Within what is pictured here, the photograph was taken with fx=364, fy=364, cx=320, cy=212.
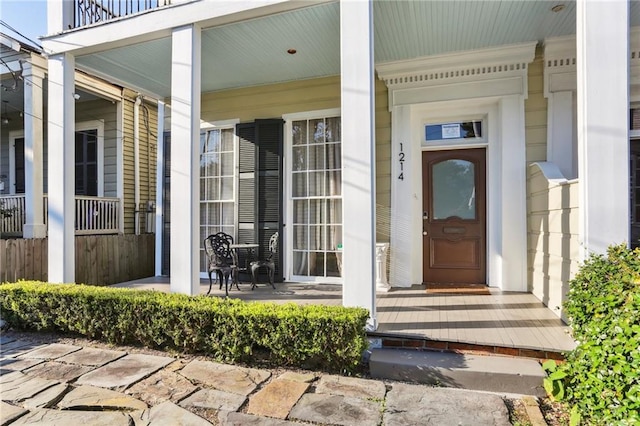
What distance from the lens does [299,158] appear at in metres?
5.61

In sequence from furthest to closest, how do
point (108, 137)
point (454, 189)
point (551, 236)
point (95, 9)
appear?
point (108, 137), point (454, 189), point (95, 9), point (551, 236)

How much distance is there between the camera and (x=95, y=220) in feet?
21.8

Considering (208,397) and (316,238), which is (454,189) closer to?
(316,238)

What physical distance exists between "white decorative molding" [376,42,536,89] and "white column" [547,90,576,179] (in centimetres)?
56

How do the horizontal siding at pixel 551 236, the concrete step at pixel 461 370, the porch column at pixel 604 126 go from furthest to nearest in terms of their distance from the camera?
the horizontal siding at pixel 551 236 < the porch column at pixel 604 126 < the concrete step at pixel 461 370

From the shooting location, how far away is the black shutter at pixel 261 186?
557cm

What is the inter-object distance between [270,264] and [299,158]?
168 centimetres

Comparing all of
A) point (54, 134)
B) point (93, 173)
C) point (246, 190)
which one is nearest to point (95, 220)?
point (93, 173)

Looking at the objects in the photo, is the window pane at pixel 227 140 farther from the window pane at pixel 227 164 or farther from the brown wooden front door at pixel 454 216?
the brown wooden front door at pixel 454 216

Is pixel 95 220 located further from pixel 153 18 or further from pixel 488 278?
pixel 488 278

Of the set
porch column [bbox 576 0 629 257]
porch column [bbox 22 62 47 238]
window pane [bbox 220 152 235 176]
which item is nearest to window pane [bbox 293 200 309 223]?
window pane [bbox 220 152 235 176]

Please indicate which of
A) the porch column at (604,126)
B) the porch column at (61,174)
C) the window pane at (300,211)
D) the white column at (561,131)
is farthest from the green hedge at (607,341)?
the porch column at (61,174)

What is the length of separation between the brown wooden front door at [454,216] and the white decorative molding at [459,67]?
0.96 metres

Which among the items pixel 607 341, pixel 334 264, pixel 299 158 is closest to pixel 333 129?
pixel 299 158
